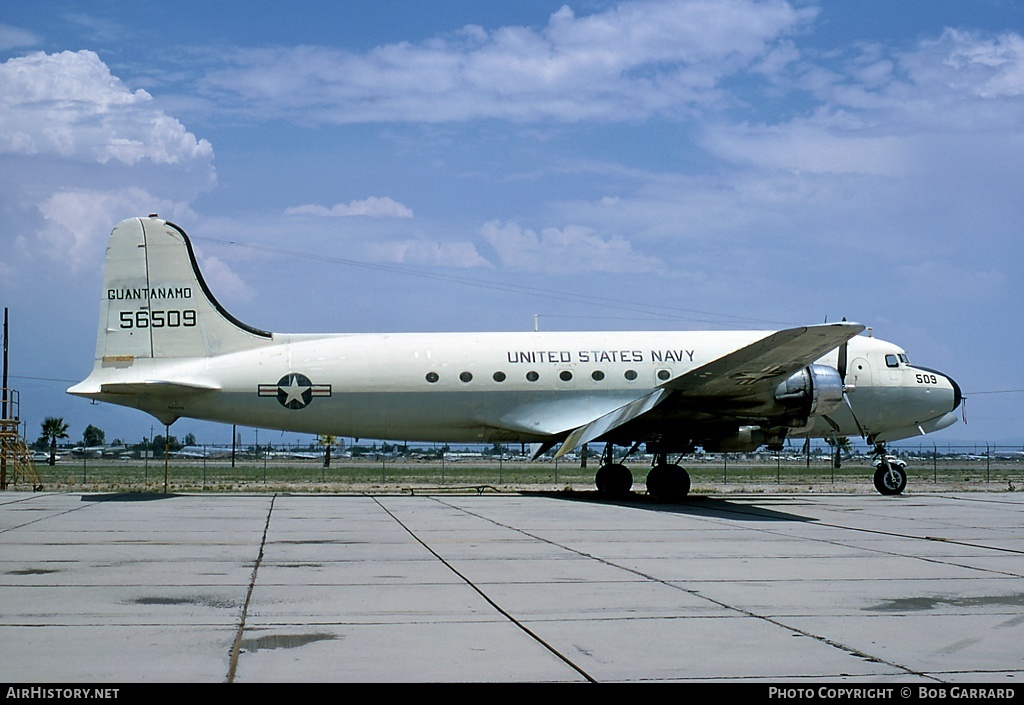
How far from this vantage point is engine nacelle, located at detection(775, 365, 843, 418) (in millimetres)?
22281

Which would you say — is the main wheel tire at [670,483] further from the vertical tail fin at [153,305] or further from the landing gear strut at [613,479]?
the vertical tail fin at [153,305]

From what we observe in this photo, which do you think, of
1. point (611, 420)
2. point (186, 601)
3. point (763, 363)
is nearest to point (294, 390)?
point (611, 420)

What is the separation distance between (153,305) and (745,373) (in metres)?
14.4

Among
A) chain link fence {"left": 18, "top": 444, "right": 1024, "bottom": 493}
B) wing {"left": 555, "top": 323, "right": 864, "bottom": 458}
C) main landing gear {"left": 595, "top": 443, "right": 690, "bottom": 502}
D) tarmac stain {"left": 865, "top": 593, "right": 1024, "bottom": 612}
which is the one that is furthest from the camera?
chain link fence {"left": 18, "top": 444, "right": 1024, "bottom": 493}

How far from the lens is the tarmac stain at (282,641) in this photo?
7289mm

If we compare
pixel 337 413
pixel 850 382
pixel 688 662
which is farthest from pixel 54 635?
pixel 850 382

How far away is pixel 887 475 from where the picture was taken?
89.3ft

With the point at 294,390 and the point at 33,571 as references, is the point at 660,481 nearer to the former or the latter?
the point at 294,390

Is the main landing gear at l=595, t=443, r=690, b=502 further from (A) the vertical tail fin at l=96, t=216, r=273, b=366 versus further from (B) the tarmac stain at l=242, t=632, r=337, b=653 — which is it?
(B) the tarmac stain at l=242, t=632, r=337, b=653

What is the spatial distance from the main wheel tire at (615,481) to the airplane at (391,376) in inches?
1.1

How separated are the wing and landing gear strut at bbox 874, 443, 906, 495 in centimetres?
701

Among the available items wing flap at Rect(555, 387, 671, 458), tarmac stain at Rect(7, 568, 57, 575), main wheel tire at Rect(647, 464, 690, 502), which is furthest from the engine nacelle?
tarmac stain at Rect(7, 568, 57, 575)

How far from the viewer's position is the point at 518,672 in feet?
21.4
